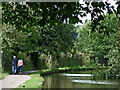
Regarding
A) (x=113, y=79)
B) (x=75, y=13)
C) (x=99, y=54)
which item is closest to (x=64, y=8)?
(x=75, y=13)

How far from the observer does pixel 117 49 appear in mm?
23156

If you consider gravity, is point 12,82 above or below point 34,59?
below

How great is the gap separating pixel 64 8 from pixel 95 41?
3640cm

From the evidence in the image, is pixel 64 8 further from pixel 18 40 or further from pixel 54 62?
pixel 54 62

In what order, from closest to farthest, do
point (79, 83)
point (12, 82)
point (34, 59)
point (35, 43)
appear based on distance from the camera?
point (12, 82), point (79, 83), point (35, 43), point (34, 59)

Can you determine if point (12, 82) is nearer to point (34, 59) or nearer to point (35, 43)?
point (35, 43)

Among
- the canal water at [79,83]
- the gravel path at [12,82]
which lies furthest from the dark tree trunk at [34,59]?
the gravel path at [12,82]

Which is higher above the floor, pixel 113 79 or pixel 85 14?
pixel 85 14

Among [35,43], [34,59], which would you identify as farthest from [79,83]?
[34,59]

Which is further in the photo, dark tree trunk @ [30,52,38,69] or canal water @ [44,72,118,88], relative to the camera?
dark tree trunk @ [30,52,38,69]

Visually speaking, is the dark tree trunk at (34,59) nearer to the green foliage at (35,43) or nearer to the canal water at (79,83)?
the green foliage at (35,43)

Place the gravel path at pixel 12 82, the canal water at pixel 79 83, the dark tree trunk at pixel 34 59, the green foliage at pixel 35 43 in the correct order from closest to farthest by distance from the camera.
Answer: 1. the gravel path at pixel 12 82
2. the canal water at pixel 79 83
3. the green foliage at pixel 35 43
4. the dark tree trunk at pixel 34 59

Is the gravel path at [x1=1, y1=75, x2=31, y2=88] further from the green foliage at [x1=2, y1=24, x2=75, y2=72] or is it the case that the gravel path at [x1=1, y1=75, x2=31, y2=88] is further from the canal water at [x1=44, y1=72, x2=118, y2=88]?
the green foliage at [x1=2, y1=24, x2=75, y2=72]

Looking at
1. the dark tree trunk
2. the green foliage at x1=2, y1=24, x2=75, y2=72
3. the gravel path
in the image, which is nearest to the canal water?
the gravel path
